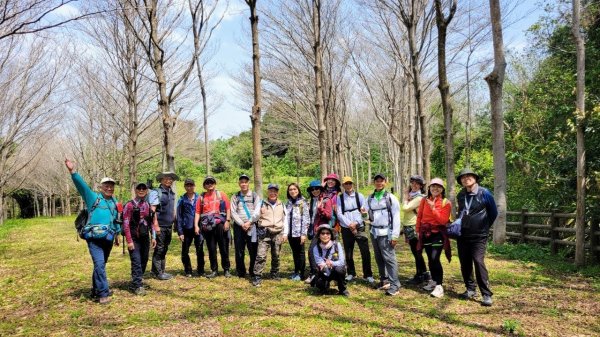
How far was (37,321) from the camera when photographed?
5250 millimetres

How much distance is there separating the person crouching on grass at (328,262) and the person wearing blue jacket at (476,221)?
1.65 m

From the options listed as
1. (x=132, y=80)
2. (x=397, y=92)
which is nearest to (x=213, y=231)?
(x=132, y=80)

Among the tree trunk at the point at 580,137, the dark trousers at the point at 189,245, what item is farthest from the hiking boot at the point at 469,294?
the dark trousers at the point at 189,245

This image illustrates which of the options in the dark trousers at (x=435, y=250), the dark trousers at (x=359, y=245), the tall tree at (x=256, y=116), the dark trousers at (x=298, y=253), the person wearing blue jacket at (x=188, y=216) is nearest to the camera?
the dark trousers at (x=435, y=250)

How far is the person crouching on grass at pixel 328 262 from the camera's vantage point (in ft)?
19.3

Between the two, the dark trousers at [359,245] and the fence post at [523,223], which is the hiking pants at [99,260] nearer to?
the dark trousers at [359,245]

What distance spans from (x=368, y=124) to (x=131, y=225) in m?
28.8

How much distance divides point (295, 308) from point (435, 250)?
6.78 feet

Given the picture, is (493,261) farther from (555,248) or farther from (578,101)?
(578,101)

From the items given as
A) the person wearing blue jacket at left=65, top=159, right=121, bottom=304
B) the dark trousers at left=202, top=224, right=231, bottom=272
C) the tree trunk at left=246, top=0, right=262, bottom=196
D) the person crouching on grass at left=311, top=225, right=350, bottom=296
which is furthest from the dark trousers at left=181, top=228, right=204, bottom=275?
the person crouching on grass at left=311, top=225, right=350, bottom=296

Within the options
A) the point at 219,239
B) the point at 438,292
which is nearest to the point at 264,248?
the point at 219,239

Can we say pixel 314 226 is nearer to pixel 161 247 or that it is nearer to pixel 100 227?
pixel 161 247

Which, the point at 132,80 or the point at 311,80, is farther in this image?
the point at 311,80

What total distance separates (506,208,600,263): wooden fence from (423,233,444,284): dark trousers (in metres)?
3.59
